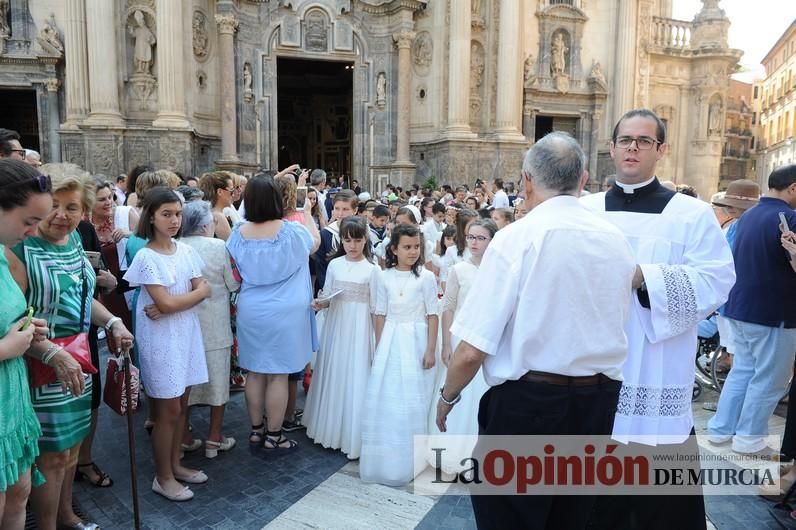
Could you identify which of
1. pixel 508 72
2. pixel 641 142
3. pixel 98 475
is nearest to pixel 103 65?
pixel 508 72

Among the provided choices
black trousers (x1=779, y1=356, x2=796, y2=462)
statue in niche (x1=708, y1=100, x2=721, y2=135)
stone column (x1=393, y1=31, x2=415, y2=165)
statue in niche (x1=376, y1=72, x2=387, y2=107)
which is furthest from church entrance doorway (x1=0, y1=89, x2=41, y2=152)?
statue in niche (x1=708, y1=100, x2=721, y2=135)

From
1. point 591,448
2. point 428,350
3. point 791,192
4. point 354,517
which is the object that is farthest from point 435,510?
point 791,192

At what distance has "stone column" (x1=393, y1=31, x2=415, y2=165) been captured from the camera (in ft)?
58.0

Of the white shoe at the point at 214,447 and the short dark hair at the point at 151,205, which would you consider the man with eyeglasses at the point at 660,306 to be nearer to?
the short dark hair at the point at 151,205

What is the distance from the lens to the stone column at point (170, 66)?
46.5 ft

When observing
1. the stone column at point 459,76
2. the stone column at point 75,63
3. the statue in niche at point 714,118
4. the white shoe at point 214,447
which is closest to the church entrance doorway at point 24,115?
the stone column at point 75,63

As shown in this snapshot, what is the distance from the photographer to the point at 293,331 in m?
4.60

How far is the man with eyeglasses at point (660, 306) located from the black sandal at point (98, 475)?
3.38 meters

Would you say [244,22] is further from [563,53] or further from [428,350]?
[428,350]

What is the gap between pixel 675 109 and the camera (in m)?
23.0

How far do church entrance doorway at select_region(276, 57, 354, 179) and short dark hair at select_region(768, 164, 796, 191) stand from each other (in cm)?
1818

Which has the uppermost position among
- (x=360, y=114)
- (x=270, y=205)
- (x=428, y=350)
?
(x=360, y=114)

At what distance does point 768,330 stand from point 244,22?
16.0 metres

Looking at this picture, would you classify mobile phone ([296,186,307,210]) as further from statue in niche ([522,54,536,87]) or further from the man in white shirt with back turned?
statue in niche ([522,54,536,87])
